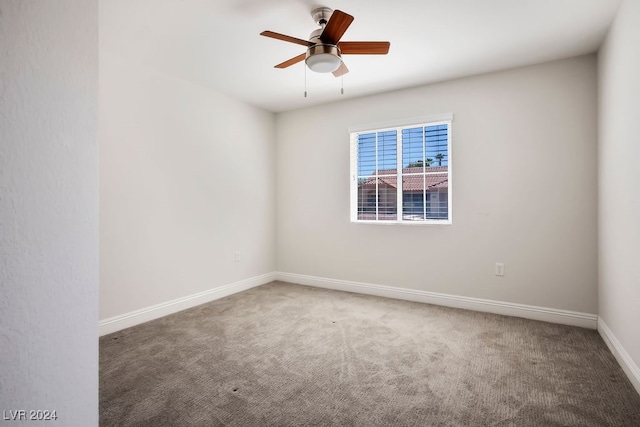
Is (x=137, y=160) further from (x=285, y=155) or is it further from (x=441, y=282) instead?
(x=441, y=282)

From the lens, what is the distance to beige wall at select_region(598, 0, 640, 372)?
6.59ft

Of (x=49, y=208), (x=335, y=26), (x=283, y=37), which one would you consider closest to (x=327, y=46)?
(x=335, y=26)

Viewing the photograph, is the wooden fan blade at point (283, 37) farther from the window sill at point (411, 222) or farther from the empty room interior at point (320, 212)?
the window sill at point (411, 222)

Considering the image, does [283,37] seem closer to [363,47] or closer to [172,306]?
[363,47]

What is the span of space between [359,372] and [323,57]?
2190 mm

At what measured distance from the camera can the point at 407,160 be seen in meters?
3.93

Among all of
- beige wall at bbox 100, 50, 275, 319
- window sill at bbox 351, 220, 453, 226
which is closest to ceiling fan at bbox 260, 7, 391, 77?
beige wall at bbox 100, 50, 275, 319

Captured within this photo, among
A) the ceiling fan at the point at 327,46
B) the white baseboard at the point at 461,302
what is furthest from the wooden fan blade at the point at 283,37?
the white baseboard at the point at 461,302

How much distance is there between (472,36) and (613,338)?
257cm

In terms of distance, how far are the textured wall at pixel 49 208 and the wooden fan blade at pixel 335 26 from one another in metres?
1.38

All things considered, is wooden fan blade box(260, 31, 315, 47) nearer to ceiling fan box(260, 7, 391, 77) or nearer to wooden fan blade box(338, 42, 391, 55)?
ceiling fan box(260, 7, 391, 77)

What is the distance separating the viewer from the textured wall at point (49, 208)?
0.82m

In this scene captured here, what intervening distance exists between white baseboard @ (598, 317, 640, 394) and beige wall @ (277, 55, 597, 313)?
0.33 metres

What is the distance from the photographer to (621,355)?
7.36ft
